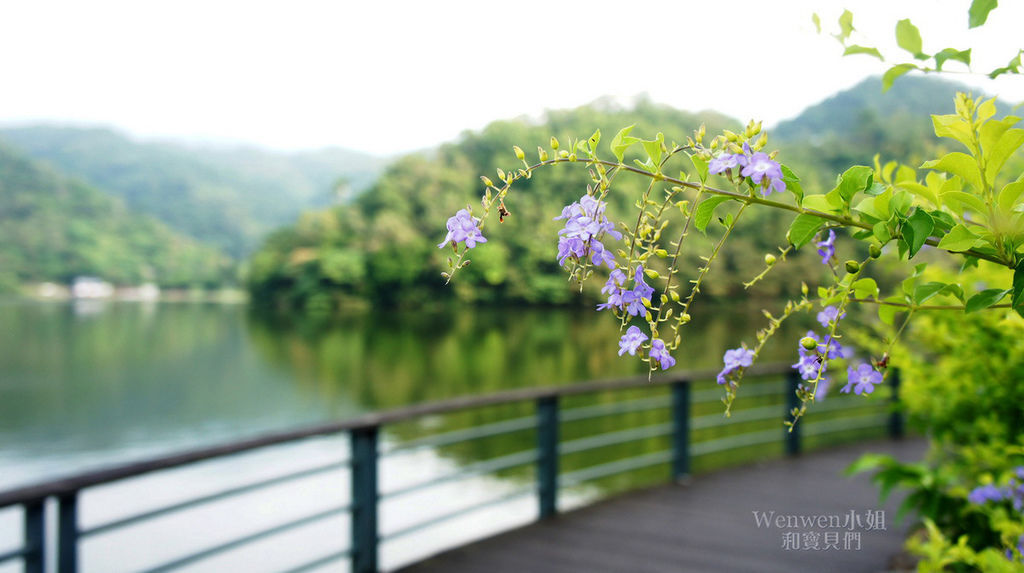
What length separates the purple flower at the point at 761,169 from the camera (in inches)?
19.8

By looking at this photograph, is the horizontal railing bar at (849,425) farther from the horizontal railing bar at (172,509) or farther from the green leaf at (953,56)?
the green leaf at (953,56)

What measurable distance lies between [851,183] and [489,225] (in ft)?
46.1

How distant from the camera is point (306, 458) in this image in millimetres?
12812

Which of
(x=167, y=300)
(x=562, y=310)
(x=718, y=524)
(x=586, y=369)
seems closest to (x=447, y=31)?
(x=167, y=300)

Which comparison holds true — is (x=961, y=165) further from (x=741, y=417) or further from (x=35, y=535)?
(x=741, y=417)

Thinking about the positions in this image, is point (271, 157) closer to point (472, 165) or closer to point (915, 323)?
point (472, 165)

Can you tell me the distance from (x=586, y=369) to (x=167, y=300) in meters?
26.9

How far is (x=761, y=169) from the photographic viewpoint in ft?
1.65

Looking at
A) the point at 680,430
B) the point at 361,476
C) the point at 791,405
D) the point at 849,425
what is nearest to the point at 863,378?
the point at 361,476

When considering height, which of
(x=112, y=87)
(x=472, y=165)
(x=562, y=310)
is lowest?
(x=562, y=310)

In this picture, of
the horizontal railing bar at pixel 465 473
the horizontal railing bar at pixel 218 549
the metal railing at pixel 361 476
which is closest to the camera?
the metal railing at pixel 361 476

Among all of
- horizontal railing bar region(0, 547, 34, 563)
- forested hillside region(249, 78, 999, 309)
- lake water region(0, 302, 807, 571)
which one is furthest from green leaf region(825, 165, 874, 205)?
forested hillside region(249, 78, 999, 309)

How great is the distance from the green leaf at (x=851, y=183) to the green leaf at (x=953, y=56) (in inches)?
5.4

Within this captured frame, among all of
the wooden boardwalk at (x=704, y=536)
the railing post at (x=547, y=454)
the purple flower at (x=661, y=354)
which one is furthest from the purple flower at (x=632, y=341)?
the railing post at (x=547, y=454)
